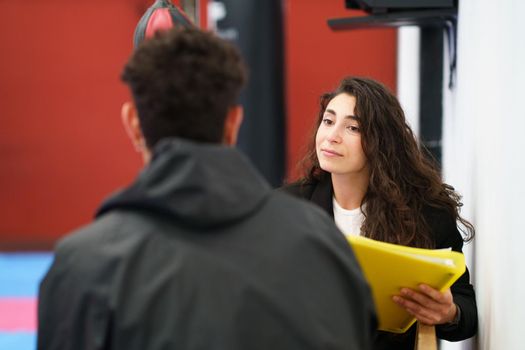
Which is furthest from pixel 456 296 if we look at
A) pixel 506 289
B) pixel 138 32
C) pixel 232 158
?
pixel 232 158

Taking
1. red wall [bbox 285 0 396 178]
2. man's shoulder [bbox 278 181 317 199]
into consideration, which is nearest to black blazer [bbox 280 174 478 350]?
man's shoulder [bbox 278 181 317 199]

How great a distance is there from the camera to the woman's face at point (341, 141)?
273 cm

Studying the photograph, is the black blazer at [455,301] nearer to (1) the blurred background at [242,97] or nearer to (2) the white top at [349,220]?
(2) the white top at [349,220]

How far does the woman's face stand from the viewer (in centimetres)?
273

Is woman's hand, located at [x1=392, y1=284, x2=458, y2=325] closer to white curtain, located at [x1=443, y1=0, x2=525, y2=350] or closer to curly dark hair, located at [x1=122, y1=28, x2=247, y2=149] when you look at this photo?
white curtain, located at [x1=443, y1=0, x2=525, y2=350]

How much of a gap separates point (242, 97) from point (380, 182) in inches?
41.7

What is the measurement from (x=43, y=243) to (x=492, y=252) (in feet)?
20.8

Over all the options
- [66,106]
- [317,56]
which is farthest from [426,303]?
[66,106]

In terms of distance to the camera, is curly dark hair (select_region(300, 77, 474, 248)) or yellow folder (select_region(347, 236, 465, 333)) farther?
curly dark hair (select_region(300, 77, 474, 248))

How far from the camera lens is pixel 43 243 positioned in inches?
320

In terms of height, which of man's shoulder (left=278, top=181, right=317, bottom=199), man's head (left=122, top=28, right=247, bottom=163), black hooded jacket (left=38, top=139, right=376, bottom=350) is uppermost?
man's head (left=122, top=28, right=247, bottom=163)

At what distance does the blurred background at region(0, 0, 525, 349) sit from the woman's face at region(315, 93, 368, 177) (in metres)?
0.39

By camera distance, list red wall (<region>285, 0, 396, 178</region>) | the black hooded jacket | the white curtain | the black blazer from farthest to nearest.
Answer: red wall (<region>285, 0, 396, 178</region>) < the black blazer < the white curtain < the black hooded jacket

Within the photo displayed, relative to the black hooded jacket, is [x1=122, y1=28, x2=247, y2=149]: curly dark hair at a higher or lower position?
higher
